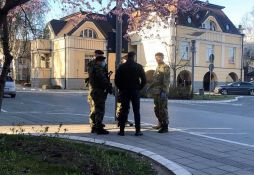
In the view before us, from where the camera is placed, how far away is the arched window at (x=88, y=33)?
169 feet

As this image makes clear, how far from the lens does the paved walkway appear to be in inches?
274

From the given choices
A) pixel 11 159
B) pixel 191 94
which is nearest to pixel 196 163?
pixel 11 159

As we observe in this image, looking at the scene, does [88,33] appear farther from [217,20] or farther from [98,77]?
[98,77]

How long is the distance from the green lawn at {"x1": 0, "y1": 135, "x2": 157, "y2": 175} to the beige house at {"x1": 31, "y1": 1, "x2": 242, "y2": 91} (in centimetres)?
3956

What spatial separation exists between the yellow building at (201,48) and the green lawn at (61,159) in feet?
125

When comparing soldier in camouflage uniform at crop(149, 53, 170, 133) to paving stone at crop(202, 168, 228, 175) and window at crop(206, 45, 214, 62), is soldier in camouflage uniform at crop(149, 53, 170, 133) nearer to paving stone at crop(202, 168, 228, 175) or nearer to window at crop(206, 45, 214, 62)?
paving stone at crop(202, 168, 228, 175)

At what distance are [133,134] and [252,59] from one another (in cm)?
7085

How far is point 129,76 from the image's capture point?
983cm

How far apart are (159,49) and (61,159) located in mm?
42908

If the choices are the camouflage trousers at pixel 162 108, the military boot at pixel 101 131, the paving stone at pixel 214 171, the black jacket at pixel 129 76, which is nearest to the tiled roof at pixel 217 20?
the camouflage trousers at pixel 162 108

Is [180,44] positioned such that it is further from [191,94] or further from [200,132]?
[200,132]

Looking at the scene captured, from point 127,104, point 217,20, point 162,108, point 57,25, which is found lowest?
point 162,108

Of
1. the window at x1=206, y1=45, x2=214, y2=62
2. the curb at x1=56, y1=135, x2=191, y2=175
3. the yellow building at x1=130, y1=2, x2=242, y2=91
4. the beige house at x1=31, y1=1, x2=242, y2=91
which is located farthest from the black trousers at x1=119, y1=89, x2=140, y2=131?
the window at x1=206, y1=45, x2=214, y2=62

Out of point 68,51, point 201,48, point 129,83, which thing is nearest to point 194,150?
point 129,83
